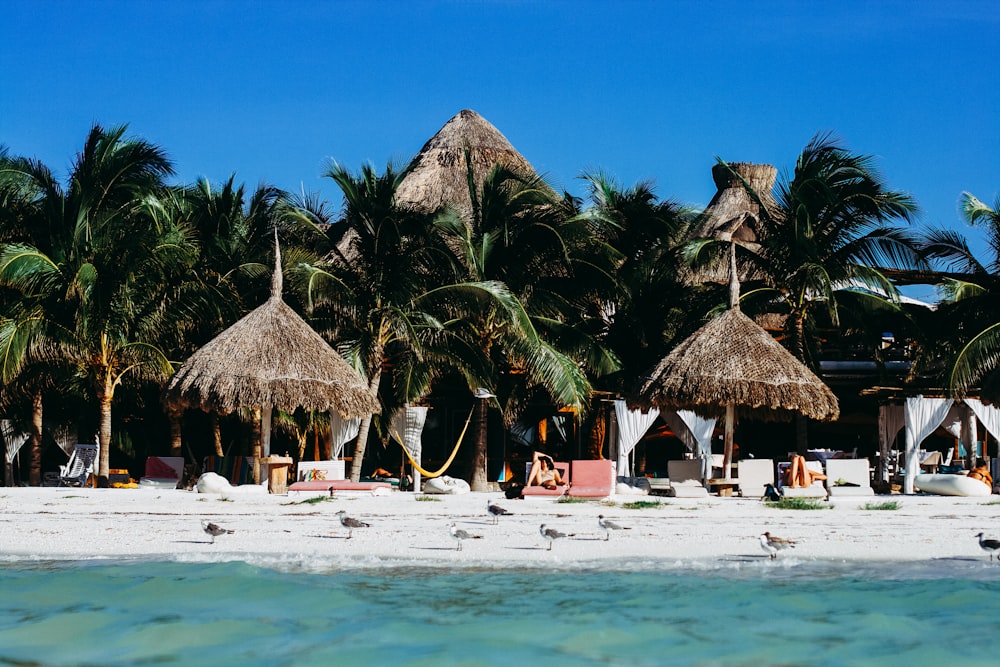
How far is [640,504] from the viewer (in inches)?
520

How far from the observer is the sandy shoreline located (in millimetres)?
10328

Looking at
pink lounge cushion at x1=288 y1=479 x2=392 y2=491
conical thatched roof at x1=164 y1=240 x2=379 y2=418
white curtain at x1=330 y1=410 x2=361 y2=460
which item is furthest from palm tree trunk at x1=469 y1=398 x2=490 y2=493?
pink lounge cushion at x1=288 y1=479 x2=392 y2=491

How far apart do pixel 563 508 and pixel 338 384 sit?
143 inches

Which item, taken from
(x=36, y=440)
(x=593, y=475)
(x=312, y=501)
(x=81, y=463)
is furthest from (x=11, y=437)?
(x=593, y=475)

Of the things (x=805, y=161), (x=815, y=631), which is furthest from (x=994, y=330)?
(x=815, y=631)

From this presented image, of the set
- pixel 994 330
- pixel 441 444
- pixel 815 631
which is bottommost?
pixel 815 631

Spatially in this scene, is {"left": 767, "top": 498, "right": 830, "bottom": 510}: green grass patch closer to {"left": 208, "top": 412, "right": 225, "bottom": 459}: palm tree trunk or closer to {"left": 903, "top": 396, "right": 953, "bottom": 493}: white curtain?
{"left": 903, "top": 396, "right": 953, "bottom": 493}: white curtain

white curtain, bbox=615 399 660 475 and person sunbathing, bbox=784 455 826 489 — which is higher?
white curtain, bbox=615 399 660 475

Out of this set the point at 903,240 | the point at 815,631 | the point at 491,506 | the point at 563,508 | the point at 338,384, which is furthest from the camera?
the point at 903,240

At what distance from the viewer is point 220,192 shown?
786 inches

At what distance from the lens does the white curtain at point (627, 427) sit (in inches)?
683

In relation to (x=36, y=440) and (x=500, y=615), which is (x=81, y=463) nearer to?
(x=36, y=440)

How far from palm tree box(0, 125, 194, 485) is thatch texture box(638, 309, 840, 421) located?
289 inches

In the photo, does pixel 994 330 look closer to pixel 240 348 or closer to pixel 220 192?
pixel 240 348
